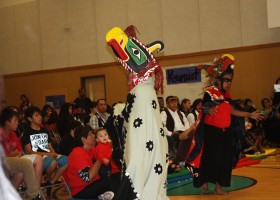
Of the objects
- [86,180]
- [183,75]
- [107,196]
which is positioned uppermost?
[183,75]

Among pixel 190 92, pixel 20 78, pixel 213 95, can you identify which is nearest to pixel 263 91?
pixel 190 92

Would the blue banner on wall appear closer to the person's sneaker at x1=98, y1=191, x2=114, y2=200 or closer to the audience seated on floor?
the audience seated on floor

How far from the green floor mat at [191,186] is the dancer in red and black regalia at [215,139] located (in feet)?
0.74

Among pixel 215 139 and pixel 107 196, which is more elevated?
pixel 215 139

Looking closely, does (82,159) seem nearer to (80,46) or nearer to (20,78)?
(80,46)

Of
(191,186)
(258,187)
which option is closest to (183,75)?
(191,186)

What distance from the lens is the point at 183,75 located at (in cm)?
1191

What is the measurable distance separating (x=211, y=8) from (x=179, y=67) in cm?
182

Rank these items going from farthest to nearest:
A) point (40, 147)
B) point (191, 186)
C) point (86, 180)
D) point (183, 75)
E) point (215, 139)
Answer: point (183, 75)
point (191, 186)
point (40, 147)
point (215, 139)
point (86, 180)

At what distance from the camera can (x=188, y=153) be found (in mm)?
5531

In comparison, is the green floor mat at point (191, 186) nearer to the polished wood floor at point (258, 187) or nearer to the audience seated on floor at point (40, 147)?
the polished wood floor at point (258, 187)

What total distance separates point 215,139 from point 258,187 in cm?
93

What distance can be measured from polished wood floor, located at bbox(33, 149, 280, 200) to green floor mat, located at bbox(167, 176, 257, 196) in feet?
0.44

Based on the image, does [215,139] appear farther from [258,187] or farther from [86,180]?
[86,180]
